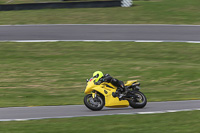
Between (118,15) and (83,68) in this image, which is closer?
(83,68)

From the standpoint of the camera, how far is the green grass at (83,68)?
561 inches

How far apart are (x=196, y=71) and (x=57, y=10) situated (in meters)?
16.2

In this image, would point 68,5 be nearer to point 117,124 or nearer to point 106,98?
point 106,98

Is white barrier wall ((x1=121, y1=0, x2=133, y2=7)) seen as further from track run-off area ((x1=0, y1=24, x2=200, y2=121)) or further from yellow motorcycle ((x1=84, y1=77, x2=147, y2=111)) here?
yellow motorcycle ((x1=84, y1=77, x2=147, y2=111))

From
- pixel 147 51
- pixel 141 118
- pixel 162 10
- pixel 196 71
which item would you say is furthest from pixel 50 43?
pixel 141 118

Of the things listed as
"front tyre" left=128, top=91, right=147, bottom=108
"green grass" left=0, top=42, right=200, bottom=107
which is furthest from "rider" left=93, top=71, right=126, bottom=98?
"green grass" left=0, top=42, right=200, bottom=107

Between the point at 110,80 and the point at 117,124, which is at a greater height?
the point at 110,80

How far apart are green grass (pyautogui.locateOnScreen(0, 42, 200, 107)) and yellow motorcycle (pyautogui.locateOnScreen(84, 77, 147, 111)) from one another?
5.86 ft

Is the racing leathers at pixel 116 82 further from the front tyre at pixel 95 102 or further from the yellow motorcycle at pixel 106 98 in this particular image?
the front tyre at pixel 95 102

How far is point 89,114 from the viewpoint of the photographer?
439 inches

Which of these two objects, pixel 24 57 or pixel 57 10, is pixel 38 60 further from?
pixel 57 10

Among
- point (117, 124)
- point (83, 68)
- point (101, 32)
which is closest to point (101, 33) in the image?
point (101, 32)

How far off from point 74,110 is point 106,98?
42.2 inches

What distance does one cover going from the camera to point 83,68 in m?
17.8
